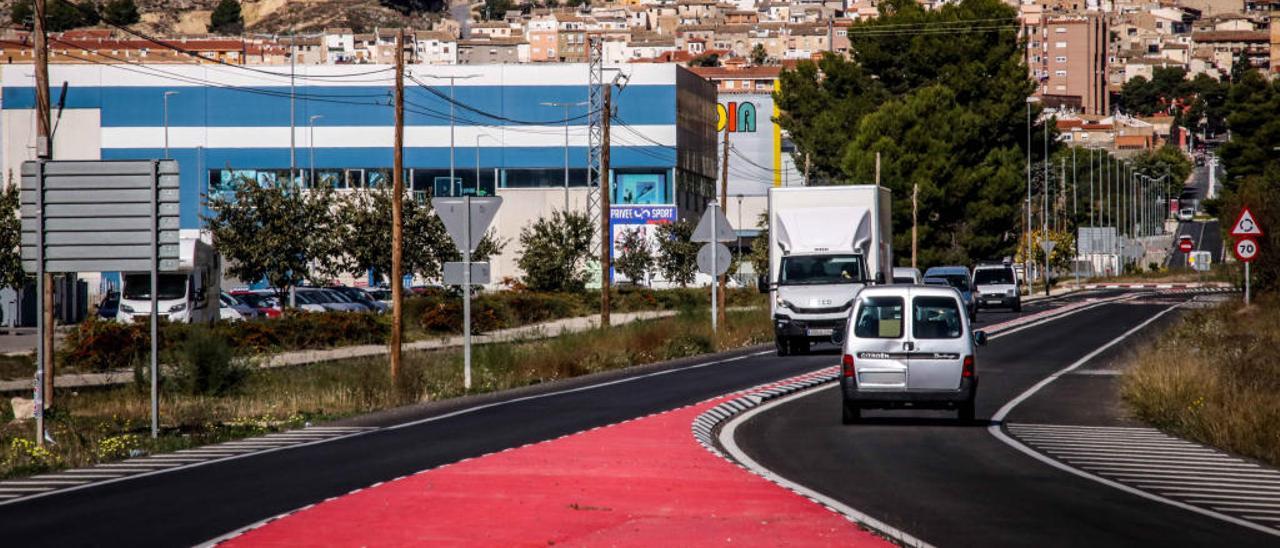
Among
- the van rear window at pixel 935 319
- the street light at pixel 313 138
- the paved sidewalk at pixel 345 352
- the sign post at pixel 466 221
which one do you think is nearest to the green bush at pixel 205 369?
the paved sidewalk at pixel 345 352

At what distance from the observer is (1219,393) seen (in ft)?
79.1

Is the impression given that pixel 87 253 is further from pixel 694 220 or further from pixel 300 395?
pixel 694 220

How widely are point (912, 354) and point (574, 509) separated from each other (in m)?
9.63

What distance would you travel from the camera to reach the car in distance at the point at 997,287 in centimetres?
7075

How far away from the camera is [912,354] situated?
22609mm

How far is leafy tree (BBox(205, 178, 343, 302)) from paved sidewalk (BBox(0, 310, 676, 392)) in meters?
8.23

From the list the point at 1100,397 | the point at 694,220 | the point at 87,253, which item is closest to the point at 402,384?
the point at 87,253

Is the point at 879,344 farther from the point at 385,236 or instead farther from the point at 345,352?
the point at 385,236

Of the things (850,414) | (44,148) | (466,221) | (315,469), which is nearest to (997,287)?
(466,221)

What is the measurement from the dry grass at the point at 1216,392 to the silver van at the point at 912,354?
10.4ft

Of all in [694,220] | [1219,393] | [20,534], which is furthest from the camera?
[694,220]

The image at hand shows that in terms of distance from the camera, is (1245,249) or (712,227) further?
(712,227)

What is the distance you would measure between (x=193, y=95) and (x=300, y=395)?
7527 cm

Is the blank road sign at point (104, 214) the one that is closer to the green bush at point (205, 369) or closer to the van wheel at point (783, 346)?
the green bush at point (205, 369)
